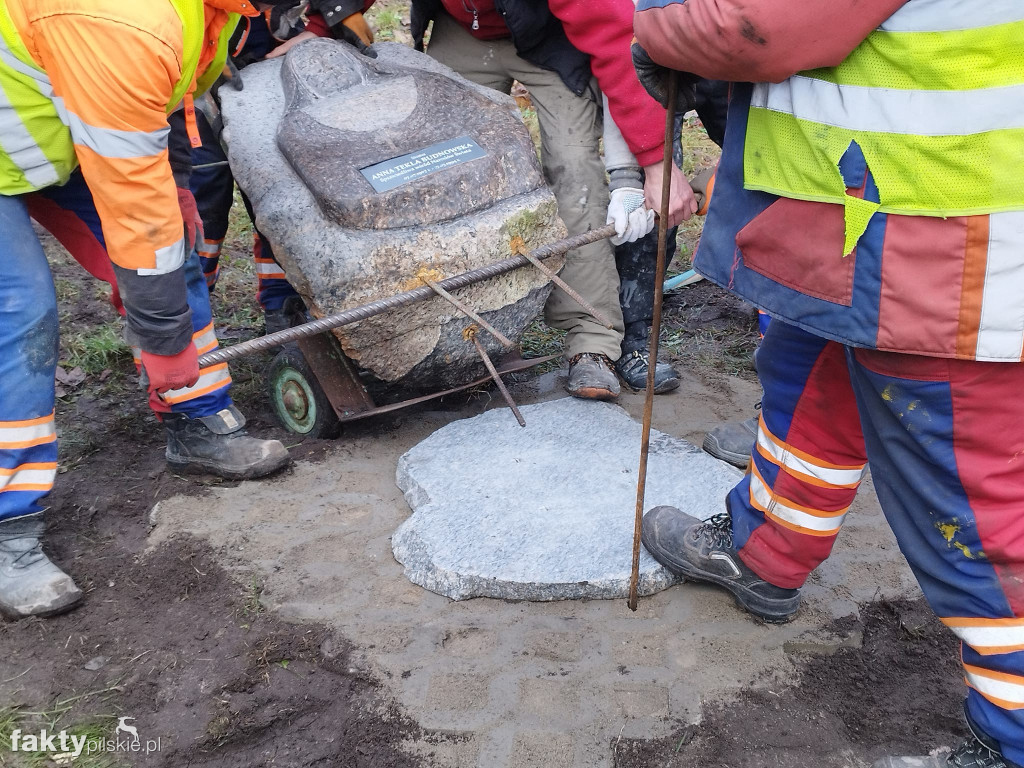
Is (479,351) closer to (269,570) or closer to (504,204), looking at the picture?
(504,204)

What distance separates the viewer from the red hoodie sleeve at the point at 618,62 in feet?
9.28

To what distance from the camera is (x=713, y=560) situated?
2.19m

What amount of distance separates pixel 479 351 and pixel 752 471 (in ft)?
3.44

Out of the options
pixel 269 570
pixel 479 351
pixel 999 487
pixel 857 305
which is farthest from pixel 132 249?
pixel 999 487

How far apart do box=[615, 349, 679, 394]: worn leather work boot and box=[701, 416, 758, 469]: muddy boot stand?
39cm

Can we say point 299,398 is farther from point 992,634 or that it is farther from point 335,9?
point 992,634

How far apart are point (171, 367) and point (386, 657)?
946 millimetres

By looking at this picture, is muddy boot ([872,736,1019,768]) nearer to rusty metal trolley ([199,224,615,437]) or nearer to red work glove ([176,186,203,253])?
rusty metal trolley ([199,224,615,437])

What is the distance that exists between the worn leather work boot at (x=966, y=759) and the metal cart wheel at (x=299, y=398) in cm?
189

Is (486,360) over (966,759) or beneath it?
over

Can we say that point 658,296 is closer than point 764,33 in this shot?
No

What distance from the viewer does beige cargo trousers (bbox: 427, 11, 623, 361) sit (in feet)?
10.2

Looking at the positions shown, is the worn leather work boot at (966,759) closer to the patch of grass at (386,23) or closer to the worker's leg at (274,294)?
the worker's leg at (274,294)

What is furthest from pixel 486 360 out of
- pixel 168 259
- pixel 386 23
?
pixel 386 23
